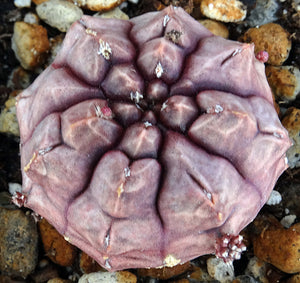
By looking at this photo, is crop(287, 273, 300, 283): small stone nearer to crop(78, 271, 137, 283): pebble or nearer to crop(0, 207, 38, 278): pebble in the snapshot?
crop(78, 271, 137, 283): pebble

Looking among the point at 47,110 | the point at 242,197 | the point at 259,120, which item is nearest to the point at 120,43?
the point at 47,110

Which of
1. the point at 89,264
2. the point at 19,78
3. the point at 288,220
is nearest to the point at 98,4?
the point at 19,78

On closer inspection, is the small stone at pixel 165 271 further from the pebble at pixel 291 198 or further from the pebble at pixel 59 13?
the pebble at pixel 59 13

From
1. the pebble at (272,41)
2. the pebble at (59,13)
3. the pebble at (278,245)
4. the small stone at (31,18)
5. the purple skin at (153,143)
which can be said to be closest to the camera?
the purple skin at (153,143)

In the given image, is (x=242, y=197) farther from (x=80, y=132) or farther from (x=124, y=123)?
(x=80, y=132)

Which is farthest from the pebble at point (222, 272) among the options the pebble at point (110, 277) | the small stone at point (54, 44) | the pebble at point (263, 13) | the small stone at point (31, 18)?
the small stone at point (31, 18)

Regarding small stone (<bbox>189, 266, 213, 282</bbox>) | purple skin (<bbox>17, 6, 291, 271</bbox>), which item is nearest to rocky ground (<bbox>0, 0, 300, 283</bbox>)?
small stone (<bbox>189, 266, 213, 282</bbox>)

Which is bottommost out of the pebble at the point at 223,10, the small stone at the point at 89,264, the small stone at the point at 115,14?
the small stone at the point at 89,264

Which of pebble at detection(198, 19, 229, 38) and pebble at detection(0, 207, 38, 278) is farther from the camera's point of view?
pebble at detection(198, 19, 229, 38)
